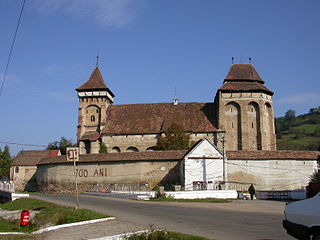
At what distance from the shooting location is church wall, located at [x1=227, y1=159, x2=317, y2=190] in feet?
122

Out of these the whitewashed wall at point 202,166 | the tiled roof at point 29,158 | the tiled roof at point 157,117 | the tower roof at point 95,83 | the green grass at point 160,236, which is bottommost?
the green grass at point 160,236

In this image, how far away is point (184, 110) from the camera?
54906mm

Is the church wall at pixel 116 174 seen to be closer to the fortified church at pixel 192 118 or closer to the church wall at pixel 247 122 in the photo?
the fortified church at pixel 192 118

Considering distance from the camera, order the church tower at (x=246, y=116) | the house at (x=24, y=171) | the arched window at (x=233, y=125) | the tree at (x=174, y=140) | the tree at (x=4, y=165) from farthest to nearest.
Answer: the tree at (x=4, y=165), the house at (x=24, y=171), the arched window at (x=233, y=125), the church tower at (x=246, y=116), the tree at (x=174, y=140)

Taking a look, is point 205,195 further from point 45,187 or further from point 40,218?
point 45,187

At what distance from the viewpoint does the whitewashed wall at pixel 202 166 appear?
3603 centimetres

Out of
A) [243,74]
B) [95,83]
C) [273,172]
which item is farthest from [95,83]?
[273,172]

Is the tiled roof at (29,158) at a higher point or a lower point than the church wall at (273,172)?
higher

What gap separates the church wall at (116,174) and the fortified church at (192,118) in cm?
1076

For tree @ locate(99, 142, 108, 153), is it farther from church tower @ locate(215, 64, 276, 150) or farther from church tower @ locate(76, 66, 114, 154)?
church tower @ locate(215, 64, 276, 150)

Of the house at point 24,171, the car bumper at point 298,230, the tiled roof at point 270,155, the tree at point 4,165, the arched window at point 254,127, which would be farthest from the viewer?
the tree at point 4,165

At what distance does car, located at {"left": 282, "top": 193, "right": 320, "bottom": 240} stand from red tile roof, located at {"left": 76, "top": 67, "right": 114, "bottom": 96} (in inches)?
2008

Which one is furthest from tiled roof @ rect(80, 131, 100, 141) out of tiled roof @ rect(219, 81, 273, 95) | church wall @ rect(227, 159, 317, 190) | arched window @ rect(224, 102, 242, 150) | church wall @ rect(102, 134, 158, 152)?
church wall @ rect(227, 159, 317, 190)

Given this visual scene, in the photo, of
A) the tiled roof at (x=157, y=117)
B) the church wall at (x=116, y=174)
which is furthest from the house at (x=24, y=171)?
the church wall at (x=116, y=174)
